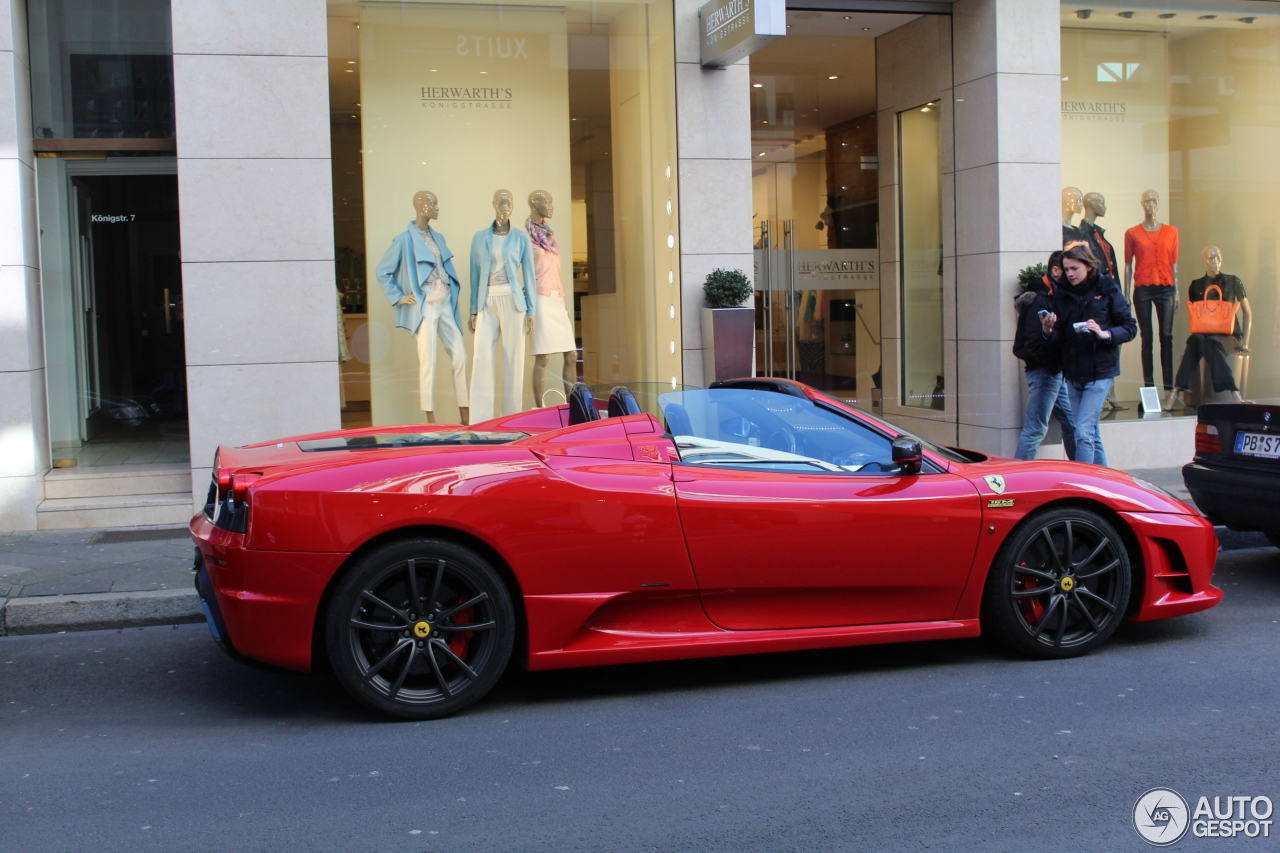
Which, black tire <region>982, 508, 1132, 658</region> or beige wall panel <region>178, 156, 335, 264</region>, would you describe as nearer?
black tire <region>982, 508, 1132, 658</region>

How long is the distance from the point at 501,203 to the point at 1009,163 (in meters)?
4.70

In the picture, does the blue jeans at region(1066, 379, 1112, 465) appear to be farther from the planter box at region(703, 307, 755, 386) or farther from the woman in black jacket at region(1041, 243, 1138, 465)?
the planter box at region(703, 307, 755, 386)

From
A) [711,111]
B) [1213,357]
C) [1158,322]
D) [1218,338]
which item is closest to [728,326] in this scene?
[711,111]

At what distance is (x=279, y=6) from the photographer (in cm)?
894

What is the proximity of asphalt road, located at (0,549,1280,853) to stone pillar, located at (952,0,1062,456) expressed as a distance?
5.38 meters

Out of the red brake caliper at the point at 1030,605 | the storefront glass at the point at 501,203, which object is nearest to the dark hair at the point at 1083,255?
the storefront glass at the point at 501,203

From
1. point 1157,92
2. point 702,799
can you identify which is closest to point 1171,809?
point 702,799

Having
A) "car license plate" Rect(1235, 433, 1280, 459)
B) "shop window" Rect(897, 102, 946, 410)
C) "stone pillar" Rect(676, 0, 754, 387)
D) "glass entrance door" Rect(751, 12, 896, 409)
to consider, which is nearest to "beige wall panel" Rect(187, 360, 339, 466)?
"stone pillar" Rect(676, 0, 754, 387)

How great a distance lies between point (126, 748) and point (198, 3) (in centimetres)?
654

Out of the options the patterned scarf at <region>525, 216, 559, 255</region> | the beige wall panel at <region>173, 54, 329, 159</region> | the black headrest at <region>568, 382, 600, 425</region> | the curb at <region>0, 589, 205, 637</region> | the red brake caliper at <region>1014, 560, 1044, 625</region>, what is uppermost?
the beige wall panel at <region>173, 54, 329, 159</region>

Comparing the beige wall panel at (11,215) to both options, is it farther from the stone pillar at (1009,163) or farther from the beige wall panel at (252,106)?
the stone pillar at (1009,163)

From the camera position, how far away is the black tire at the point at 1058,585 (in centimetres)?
494

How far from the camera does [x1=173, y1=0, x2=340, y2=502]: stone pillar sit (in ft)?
28.9

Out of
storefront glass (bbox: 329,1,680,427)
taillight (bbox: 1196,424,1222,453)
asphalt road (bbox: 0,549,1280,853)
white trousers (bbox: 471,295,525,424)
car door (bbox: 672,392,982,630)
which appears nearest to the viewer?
asphalt road (bbox: 0,549,1280,853)
